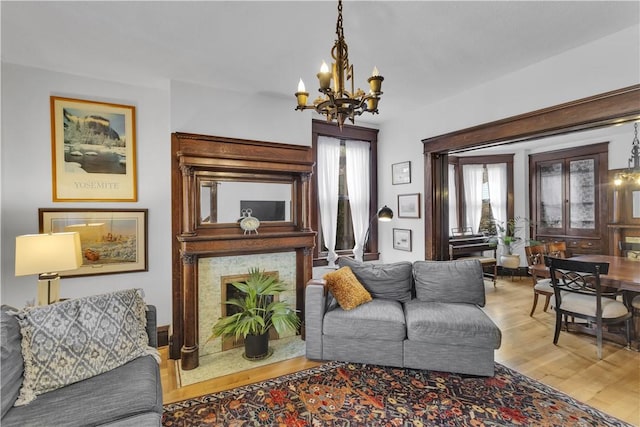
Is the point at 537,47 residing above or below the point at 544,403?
above

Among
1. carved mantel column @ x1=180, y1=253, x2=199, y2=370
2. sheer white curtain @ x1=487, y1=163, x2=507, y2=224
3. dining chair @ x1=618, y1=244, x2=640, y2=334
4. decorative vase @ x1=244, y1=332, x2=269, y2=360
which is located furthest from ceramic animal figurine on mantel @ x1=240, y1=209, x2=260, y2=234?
sheer white curtain @ x1=487, y1=163, x2=507, y2=224

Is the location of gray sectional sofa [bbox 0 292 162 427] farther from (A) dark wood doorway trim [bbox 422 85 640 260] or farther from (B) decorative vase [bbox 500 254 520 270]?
(B) decorative vase [bbox 500 254 520 270]

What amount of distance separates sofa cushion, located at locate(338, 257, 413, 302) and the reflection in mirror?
3.82ft

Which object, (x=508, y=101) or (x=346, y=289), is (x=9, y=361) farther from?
(x=508, y=101)

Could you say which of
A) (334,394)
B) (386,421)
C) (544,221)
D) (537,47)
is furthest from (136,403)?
(544,221)

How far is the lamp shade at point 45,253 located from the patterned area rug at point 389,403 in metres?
1.38

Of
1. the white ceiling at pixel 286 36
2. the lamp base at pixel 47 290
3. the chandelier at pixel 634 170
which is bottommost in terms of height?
the lamp base at pixel 47 290

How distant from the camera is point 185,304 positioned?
2963 millimetres

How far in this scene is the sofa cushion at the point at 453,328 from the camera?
2.54 m

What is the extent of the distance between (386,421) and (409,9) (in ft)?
9.15

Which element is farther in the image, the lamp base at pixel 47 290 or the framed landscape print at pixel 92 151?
the framed landscape print at pixel 92 151

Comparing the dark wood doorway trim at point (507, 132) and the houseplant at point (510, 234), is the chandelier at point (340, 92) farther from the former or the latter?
the houseplant at point (510, 234)

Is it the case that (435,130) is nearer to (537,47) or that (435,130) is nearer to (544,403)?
(537,47)

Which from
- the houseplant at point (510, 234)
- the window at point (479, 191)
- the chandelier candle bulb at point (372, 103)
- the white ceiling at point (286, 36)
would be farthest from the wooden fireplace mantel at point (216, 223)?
the houseplant at point (510, 234)
